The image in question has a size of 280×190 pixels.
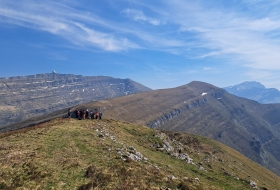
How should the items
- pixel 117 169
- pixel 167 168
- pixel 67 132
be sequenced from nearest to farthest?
pixel 117 169 < pixel 167 168 < pixel 67 132

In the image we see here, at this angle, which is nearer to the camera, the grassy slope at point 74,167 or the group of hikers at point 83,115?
the grassy slope at point 74,167

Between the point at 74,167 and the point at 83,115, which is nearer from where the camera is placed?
the point at 74,167

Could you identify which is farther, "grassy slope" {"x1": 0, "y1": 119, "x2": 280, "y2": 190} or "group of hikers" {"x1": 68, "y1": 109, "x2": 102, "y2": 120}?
"group of hikers" {"x1": 68, "y1": 109, "x2": 102, "y2": 120}

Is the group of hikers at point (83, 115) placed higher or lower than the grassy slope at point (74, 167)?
higher

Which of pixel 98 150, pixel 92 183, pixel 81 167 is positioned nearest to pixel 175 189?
pixel 92 183

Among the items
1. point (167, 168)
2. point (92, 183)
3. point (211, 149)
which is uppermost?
point (92, 183)

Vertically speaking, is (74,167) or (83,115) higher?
(83,115)

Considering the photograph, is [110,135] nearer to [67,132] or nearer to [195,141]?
[67,132]

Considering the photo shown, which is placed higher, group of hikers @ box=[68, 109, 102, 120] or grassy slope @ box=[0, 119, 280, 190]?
group of hikers @ box=[68, 109, 102, 120]

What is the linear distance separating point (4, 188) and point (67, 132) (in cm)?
1989

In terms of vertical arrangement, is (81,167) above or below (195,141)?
above

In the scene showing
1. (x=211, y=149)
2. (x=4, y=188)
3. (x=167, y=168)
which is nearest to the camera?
(x=4, y=188)

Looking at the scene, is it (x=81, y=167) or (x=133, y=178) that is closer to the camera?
(x=133, y=178)

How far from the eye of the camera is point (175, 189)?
21484 millimetres
